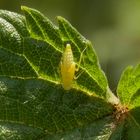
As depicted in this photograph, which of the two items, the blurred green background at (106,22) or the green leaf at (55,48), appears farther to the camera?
the blurred green background at (106,22)

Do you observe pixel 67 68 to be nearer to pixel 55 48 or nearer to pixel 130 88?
pixel 55 48

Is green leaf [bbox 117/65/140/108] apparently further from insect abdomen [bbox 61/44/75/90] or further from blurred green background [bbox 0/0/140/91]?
blurred green background [bbox 0/0/140/91]

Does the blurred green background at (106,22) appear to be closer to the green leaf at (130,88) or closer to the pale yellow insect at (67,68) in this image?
the pale yellow insect at (67,68)

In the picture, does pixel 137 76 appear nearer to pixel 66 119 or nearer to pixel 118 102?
pixel 118 102

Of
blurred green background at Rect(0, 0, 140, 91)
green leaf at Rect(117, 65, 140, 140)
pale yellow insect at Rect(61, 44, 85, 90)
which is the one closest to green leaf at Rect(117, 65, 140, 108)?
green leaf at Rect(117, 65, 140, 140)

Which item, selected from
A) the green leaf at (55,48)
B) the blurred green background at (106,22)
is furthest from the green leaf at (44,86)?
the blurred green background at (106,22)

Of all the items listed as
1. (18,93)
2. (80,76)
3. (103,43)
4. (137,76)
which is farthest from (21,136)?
(103,43)

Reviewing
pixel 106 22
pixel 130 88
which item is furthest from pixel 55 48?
pixel 106 22
